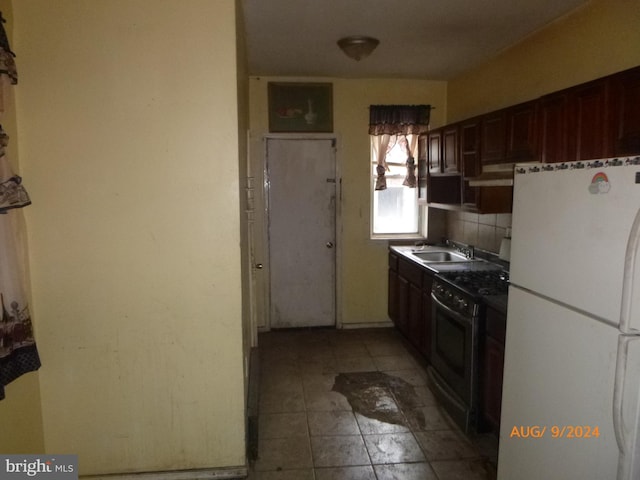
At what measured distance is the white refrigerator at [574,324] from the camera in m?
1.34

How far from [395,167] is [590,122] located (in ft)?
8.41

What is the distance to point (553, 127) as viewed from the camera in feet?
7.89

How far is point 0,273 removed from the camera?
1.78m

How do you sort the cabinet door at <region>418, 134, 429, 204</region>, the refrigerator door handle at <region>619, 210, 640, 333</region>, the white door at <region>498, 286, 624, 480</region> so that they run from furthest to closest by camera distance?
1. the cabinet door at <region>418, 134, 429, 204</region>
2. the white door at <region>498, 286, 624, 480</region>
3. the refrigerator door handle at <region>619, 210, 640, 333</region>

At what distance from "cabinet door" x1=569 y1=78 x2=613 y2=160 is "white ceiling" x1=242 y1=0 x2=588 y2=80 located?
0.78m

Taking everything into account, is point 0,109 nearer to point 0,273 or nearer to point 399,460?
point 0,273

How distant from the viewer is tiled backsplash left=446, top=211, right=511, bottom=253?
356 centimetres

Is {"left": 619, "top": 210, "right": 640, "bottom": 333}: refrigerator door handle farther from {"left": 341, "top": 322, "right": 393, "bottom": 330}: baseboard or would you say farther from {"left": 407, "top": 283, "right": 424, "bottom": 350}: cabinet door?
{"left": 341, "top": 322, "right": 393, "bottom": 330}: baseboard

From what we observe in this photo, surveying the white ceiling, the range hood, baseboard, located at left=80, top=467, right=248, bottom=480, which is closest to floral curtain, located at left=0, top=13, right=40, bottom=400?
baseboard, located at left=80, top=467, right=248, bottom=480

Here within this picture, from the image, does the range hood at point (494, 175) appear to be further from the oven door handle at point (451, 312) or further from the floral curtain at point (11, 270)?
the floral curtain at point (11, 270)

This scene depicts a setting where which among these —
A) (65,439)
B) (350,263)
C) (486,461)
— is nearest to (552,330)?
(486,461)

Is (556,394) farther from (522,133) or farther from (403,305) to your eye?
(403,305)

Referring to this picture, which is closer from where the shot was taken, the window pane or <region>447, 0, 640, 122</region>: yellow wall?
<region>447, 0, 640, 122</region>: yellow wall

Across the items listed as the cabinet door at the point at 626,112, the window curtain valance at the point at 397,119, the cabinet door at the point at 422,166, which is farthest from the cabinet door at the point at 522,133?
the window curtain valance at the point at 397,119
